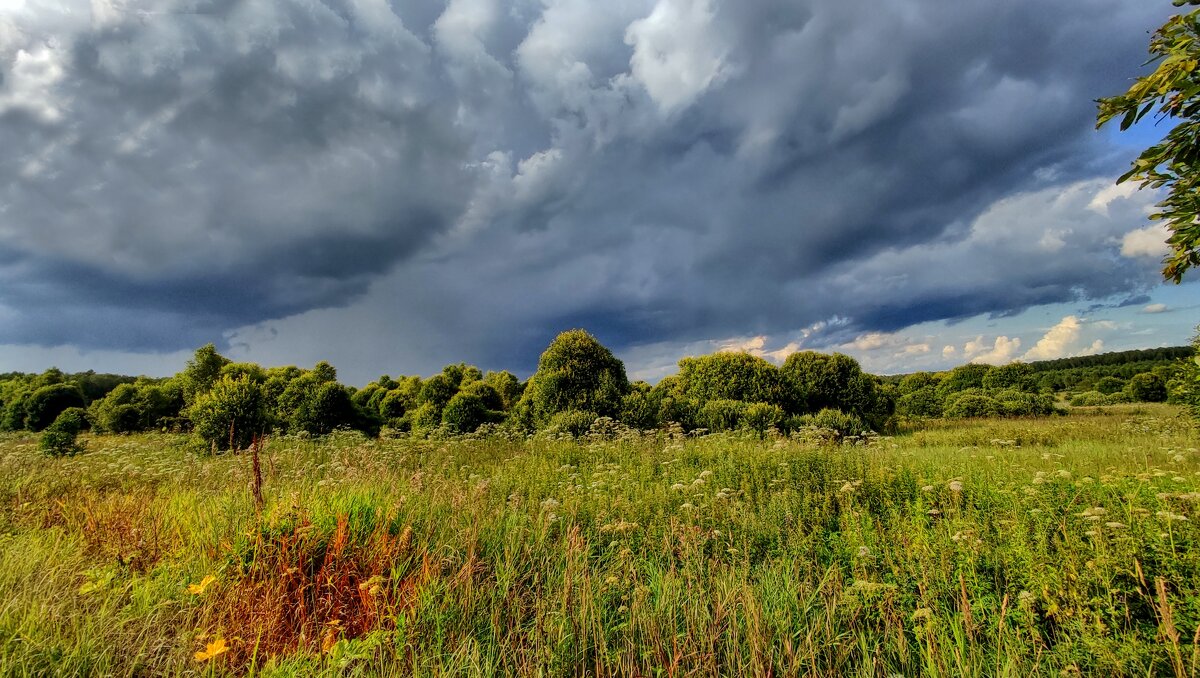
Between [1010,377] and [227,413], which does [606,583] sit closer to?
[227,413]

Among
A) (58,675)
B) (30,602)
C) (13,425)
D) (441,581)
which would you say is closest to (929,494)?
(441,581)

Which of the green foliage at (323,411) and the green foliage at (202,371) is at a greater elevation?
the green foliage at (202,371)

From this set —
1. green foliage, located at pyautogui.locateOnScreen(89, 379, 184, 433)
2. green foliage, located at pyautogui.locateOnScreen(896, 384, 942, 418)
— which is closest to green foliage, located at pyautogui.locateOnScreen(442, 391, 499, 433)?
green foliage, located at pyautogui.locateOnScreen(89, 379, 184, 433)

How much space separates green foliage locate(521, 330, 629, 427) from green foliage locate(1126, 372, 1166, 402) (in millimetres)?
43516

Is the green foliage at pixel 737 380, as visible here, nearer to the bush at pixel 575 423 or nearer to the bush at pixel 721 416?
the bush at pixel 721 416

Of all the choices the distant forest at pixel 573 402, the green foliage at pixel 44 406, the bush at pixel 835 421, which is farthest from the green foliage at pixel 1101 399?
the green foliage at pixel 44 406

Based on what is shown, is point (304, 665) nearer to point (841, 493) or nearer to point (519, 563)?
point (519, 563)

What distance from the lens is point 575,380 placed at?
1602 cm

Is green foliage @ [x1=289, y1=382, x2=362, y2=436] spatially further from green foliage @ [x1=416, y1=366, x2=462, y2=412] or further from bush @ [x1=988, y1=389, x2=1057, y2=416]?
bush @ [x1=988, y1=389, x2=1057, y2=416]

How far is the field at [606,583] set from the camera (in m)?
2.68

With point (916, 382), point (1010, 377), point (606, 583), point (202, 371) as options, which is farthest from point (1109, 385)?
point (202, 371)

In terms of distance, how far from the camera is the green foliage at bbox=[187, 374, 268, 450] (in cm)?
1397

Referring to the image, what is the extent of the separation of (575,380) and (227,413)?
10534mm

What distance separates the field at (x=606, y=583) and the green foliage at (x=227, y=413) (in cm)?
855
